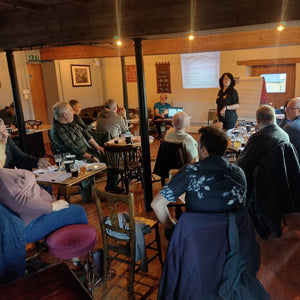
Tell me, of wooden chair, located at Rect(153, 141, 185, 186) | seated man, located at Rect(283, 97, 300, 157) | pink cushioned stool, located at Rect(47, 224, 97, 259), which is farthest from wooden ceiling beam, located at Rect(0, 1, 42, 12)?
seated man, located at Rect(283, 97, 300, 157)

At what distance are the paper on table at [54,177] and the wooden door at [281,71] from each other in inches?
261

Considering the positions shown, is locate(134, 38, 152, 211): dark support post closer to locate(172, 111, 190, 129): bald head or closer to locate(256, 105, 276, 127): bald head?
locate(172, 111, 190, 129): bald head

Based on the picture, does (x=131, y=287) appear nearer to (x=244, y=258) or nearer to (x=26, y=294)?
(x=244, y=258)

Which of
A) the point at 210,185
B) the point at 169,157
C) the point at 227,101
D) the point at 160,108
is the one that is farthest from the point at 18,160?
the point at 160,108

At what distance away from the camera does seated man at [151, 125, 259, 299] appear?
1583 millimetres

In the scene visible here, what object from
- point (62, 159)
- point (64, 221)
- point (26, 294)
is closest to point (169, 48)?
point (62, 159)

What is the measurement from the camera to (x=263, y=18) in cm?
288

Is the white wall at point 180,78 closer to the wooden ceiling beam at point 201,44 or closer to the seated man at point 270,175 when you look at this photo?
the wooden ceiling beam at point 201,44

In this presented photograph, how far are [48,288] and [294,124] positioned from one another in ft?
10.0

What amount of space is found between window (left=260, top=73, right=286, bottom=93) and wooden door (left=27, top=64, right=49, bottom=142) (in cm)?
621

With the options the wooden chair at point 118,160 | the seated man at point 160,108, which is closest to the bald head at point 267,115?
the wooden chair at point 118,160

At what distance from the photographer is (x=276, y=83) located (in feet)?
25.7

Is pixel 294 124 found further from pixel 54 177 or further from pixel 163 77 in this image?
pixel 163 77

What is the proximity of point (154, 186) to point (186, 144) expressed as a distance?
4.84ft
